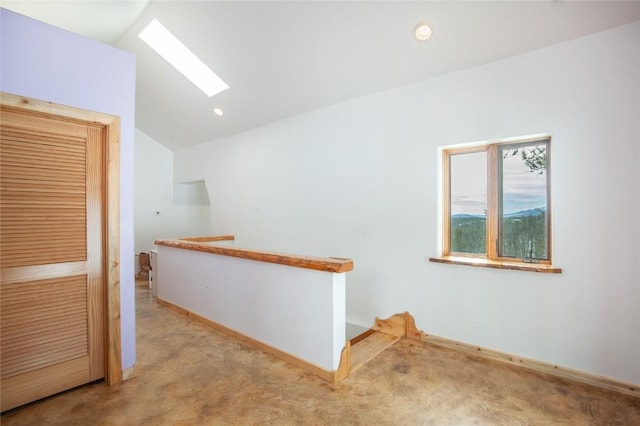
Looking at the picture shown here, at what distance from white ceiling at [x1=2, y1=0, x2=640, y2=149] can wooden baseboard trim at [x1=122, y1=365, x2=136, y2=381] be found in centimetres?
322

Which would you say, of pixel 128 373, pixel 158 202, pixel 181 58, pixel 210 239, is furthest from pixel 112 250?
pixel 158 202

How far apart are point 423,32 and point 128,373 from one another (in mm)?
3648

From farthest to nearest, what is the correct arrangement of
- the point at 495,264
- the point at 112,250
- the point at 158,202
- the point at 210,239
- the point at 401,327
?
the point at 158,202 < the point at 210,239 < the point at 401,327 < the point at 495,264 < the point at 112,250

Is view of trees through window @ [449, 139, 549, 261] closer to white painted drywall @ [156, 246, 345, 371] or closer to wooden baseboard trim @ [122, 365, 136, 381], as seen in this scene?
white painted drywall @ [156, 246, 345, 371]

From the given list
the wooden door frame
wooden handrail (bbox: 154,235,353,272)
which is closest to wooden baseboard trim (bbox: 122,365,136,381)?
the wooden door frame

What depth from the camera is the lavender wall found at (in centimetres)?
183

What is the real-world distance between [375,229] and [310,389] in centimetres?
177

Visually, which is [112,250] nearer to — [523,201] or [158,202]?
[523,201]

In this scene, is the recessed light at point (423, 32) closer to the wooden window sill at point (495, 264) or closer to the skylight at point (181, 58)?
the wooden window sill at point (495, 264)

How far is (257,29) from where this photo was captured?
3.00m

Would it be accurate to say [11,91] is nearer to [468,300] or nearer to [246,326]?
[246,326]

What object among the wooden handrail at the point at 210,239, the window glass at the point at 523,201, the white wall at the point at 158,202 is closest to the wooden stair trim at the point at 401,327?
the window glass at the point at 523,201

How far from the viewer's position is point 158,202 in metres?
6.58

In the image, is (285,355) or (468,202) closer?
(285,355)
